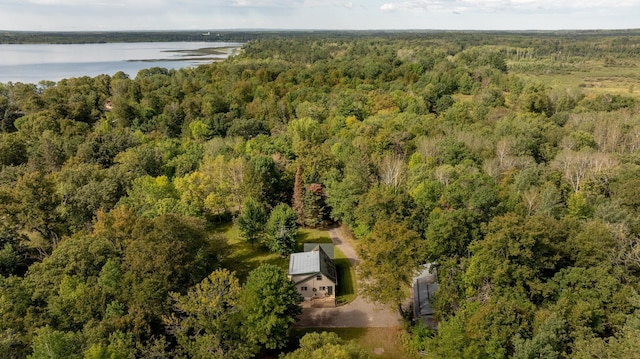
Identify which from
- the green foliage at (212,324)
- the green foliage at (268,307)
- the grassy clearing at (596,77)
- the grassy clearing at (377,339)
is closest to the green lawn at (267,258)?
the grassy clearing at (377,339)

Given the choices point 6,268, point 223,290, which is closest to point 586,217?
point 223,290

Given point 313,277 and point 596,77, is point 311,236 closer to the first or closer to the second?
point 313,277

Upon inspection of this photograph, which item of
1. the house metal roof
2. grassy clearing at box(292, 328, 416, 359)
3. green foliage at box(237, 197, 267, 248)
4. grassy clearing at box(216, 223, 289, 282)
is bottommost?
grassy clearing at box(292, 328, 416, 359)

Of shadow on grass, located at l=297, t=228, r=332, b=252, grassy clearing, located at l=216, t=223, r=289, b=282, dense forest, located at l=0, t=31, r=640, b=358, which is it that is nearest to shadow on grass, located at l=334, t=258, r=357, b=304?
dense forest, located at l=0, t=31, r=640, b=358

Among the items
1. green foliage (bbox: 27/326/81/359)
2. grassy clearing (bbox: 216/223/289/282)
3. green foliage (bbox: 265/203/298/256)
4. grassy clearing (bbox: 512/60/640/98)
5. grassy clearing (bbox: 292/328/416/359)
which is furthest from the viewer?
grassy clearing (bbox: 512/60/640/98)

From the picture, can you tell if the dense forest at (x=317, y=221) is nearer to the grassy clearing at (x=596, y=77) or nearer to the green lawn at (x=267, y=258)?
the green lawn at (x=267, y=258)

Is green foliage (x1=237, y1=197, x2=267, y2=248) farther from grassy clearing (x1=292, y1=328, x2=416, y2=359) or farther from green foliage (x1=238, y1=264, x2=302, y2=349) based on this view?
green foliage (x1=238, y1=264, x2=302, y2=349)

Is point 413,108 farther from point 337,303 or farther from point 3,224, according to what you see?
point 3,224

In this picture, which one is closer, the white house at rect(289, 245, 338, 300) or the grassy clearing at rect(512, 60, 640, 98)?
the white house at rect(289, 245, 338, 300)
